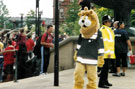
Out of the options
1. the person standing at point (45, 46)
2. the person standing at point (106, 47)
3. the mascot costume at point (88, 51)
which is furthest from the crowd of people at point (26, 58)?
the mascot costume at point (88, 51)

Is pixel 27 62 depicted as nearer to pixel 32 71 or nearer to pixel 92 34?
pixel 32 71

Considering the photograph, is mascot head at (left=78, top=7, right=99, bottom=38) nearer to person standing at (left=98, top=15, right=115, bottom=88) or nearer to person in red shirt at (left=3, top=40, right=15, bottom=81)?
person standing at (left=98, top=15, right=115, bottom=88)

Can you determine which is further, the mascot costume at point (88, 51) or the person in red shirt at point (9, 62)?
the person in red shirt at point (9, 62)

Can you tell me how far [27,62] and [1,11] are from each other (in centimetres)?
7742

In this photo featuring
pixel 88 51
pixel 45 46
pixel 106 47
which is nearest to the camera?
pixel 88 51

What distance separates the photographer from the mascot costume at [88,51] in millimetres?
5555

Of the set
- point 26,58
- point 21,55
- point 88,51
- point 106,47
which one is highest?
point 88,51

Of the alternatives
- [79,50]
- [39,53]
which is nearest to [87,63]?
[79,50]

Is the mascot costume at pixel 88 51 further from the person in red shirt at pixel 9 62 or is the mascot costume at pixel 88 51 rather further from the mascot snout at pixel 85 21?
the person in red shirt at pixel 9 62

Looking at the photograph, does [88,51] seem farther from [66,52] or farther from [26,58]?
[26,58]

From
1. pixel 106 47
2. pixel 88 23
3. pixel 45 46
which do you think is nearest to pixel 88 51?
pixel 88 23

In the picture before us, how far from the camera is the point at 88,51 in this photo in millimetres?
5672

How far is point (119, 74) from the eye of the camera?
30.3ft

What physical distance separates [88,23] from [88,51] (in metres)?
0.52
